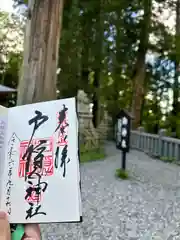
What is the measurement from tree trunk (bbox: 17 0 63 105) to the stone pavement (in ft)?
4.19

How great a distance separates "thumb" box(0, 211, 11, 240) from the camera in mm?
584

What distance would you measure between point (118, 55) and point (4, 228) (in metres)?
8.51

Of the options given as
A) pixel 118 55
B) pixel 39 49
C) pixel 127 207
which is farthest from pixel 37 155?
pixel 118 55

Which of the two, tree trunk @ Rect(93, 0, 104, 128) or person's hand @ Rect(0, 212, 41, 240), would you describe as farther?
tree trunk @ Rect(93, 0, 104, 128)

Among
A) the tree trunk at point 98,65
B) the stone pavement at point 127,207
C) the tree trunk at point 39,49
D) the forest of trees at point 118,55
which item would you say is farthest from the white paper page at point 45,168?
the tree trunk at point 98,65

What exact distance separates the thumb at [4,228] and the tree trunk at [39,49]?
1711mm

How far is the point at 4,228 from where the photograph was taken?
593 mm

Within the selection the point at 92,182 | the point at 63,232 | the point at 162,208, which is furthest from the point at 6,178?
the point at 92,182

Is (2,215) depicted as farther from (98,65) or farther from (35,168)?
(98,65)

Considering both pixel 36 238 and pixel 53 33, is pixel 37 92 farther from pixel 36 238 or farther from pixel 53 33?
pixel 36 238

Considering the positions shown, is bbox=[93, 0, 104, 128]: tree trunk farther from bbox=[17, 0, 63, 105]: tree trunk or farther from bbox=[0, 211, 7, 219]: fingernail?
bbox=[0, 211, 7, 219]: fingernail

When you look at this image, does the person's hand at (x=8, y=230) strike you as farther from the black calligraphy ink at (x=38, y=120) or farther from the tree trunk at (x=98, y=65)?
the tree trunk at (x=98, y=65)

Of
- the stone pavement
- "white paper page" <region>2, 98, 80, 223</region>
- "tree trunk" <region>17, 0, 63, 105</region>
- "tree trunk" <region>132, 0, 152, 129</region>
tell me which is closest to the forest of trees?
"tree trunk" <region>132, 0, 152, 129</region>

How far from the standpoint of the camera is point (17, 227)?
64cm
